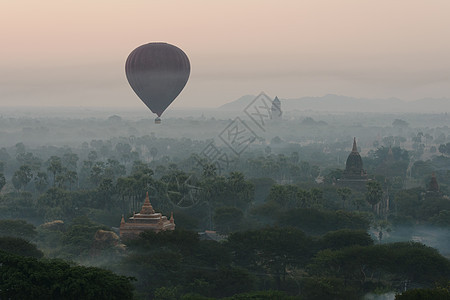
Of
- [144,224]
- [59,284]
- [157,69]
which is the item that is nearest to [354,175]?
[157,69]

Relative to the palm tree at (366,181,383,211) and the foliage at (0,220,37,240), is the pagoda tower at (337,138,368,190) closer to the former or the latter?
the palm tree at (366,181,383,211)

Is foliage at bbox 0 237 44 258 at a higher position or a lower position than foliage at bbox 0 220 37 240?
higher

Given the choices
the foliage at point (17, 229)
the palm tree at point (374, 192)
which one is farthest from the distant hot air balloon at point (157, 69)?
the palm tree at point (374, 192)

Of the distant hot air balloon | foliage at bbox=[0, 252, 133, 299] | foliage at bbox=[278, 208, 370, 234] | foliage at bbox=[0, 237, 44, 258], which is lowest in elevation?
foliage at bbox=[278, 208, 370, 234]

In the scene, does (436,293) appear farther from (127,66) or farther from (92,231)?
(127,66)

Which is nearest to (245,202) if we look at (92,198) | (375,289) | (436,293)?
(92,198)

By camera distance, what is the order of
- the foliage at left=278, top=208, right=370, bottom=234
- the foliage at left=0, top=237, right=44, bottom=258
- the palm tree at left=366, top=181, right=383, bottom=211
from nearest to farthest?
the foliage at left=0, top=237, right=44, bottom=258, the foliage at left=278, top=208, right=370, bottom=234, the palm tree at left=366, top=181, right=383, bottom=211

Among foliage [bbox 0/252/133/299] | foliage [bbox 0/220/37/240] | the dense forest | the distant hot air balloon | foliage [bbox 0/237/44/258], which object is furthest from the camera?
the distant hot air balloon

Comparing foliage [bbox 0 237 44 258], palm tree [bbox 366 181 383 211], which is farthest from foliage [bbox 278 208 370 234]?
foliage [bbox 0 237 44 258]

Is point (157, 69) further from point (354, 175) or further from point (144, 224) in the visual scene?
point (354, 175)
